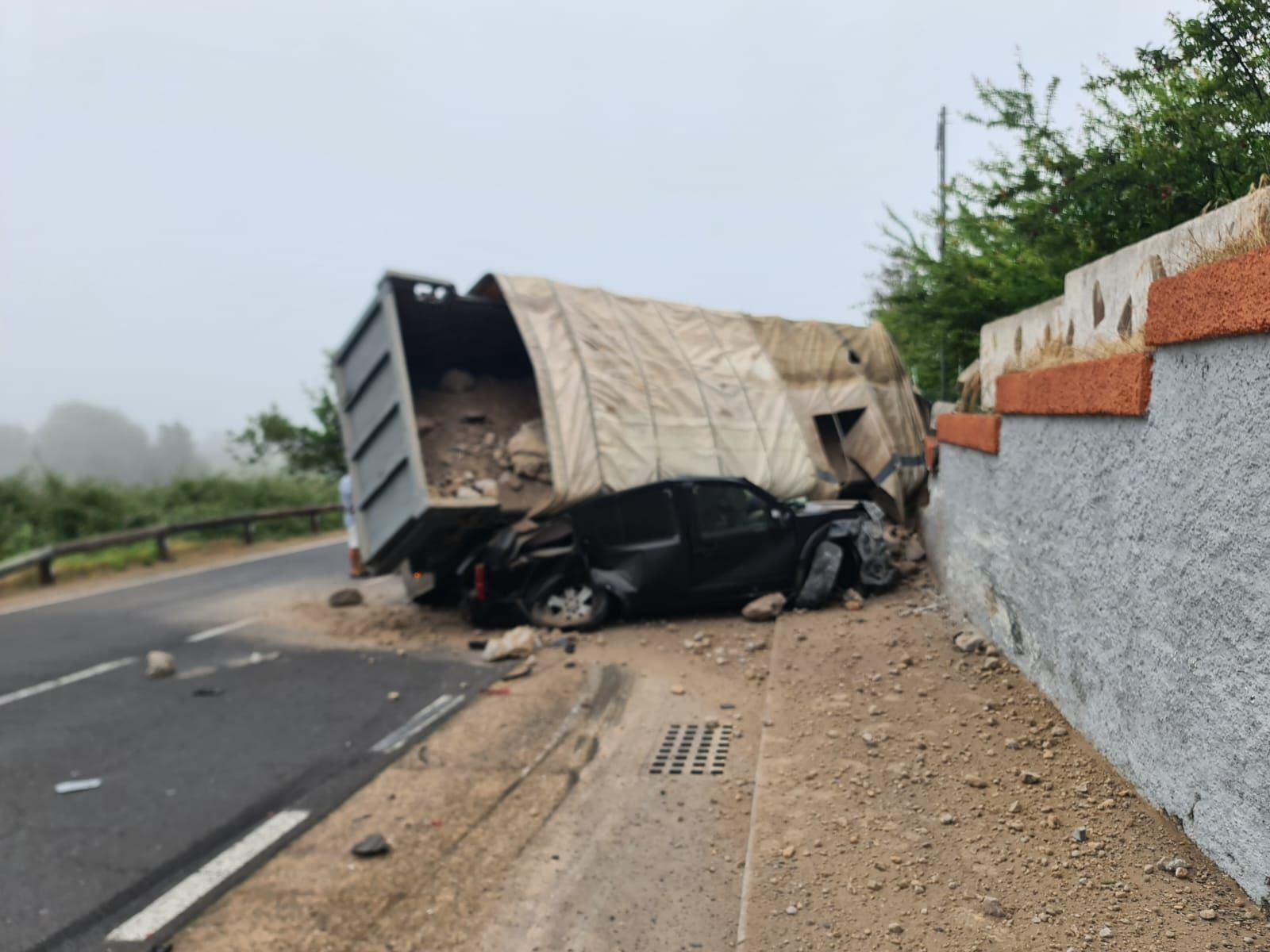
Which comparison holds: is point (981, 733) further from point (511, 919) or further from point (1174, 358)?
point (511, 919)

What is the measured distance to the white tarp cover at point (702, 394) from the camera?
8.78 meters

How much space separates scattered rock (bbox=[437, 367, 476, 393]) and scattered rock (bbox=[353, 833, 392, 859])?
6.19 meters

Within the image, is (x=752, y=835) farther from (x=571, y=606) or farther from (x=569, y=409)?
(x=569, y=409)

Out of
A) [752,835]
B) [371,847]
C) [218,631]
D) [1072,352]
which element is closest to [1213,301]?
[1072,352]

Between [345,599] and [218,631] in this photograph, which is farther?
[345,599]

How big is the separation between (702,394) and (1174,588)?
7398 mm

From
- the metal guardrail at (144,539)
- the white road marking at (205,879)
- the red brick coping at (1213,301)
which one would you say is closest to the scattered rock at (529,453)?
the white road marking at (205,879)

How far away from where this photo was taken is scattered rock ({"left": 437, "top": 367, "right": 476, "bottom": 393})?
973 cm

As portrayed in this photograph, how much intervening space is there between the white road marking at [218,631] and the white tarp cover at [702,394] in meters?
4.08

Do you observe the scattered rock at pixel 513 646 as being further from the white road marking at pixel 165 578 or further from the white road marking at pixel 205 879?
the white road marking at pixel 165 578

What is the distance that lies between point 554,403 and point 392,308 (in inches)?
72.4

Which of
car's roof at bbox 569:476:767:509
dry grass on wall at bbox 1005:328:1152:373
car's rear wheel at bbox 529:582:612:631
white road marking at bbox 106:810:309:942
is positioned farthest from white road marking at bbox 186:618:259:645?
dry grass on wall at bbox 1005:328:1152:373

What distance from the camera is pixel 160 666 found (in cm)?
743

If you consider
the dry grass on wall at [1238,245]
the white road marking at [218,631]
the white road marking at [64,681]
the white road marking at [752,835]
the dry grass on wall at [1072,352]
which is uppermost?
the dry grass on wall at [1238,245]
